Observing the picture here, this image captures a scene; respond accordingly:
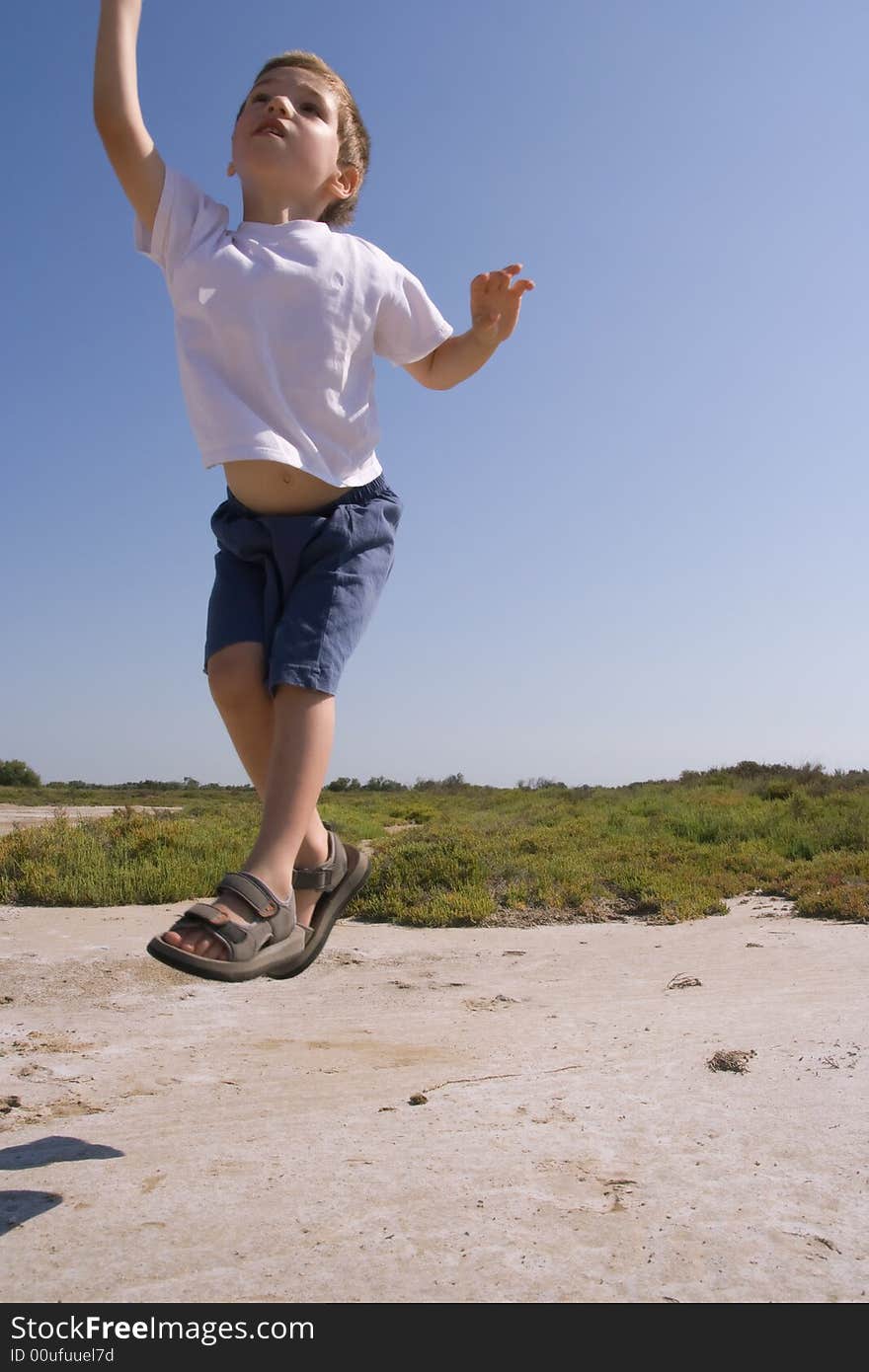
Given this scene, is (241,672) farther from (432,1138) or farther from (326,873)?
(432,1138)

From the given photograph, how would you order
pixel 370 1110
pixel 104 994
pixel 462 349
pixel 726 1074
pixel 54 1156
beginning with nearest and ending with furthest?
pixel 462 349
pixel 54 1156
pixel 370 1110
pixel 726 1074
pixel 104 994

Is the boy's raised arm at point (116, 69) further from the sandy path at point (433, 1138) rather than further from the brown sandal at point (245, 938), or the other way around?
the sandy path at point (433, 1138)

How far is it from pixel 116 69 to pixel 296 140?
426 mm

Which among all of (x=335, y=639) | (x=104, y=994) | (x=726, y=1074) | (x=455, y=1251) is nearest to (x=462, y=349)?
(x=335, y=639)

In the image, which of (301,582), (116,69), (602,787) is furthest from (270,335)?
(602,787)

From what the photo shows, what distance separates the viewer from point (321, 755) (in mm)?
2295

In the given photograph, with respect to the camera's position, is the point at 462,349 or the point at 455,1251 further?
the point at 462,349

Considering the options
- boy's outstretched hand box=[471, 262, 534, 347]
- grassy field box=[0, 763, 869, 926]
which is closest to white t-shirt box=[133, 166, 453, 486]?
boy's outstretched hand box=[471, 262, 534, 347]

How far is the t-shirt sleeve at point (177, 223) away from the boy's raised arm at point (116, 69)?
0.16 metres

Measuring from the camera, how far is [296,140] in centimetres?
241

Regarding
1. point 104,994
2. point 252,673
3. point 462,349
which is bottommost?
point 104,994
